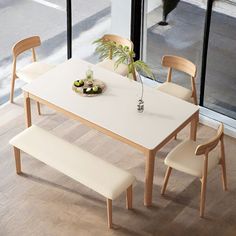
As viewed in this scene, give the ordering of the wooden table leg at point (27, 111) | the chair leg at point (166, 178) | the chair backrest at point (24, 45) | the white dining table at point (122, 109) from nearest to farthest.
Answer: the white dining table at point (122, 109) < the chair leg at point (166, 178) < the wooden table leg at point (27, 111) < the chair backrest at point (24, 45)

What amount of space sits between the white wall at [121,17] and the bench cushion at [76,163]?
82.3 inches

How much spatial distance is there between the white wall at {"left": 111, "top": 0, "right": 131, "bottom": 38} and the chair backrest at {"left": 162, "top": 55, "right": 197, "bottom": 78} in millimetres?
1075

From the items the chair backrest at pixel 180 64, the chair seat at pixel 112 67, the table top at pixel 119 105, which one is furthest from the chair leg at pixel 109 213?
the chair seat at pixel 112 67

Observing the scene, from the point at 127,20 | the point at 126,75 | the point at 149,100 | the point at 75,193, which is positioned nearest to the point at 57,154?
the point at 75,193

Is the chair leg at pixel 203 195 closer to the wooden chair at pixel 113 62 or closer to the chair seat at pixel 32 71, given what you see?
the wooden chair at pixel 113 62

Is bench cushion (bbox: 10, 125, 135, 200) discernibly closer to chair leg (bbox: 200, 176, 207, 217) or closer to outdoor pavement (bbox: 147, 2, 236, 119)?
chair leg (bbox: 200, 176, 207, 217)

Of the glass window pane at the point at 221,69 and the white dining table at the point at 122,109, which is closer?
the white dining table at the point at 122,109

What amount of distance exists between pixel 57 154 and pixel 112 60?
1711 mm

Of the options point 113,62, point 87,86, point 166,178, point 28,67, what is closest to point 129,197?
point 166,178

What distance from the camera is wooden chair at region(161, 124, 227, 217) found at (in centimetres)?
586

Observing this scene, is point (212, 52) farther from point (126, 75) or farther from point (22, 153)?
point (22, 153)

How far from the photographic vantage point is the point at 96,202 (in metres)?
6.29

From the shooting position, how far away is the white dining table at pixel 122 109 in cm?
595

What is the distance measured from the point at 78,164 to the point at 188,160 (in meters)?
1.01
